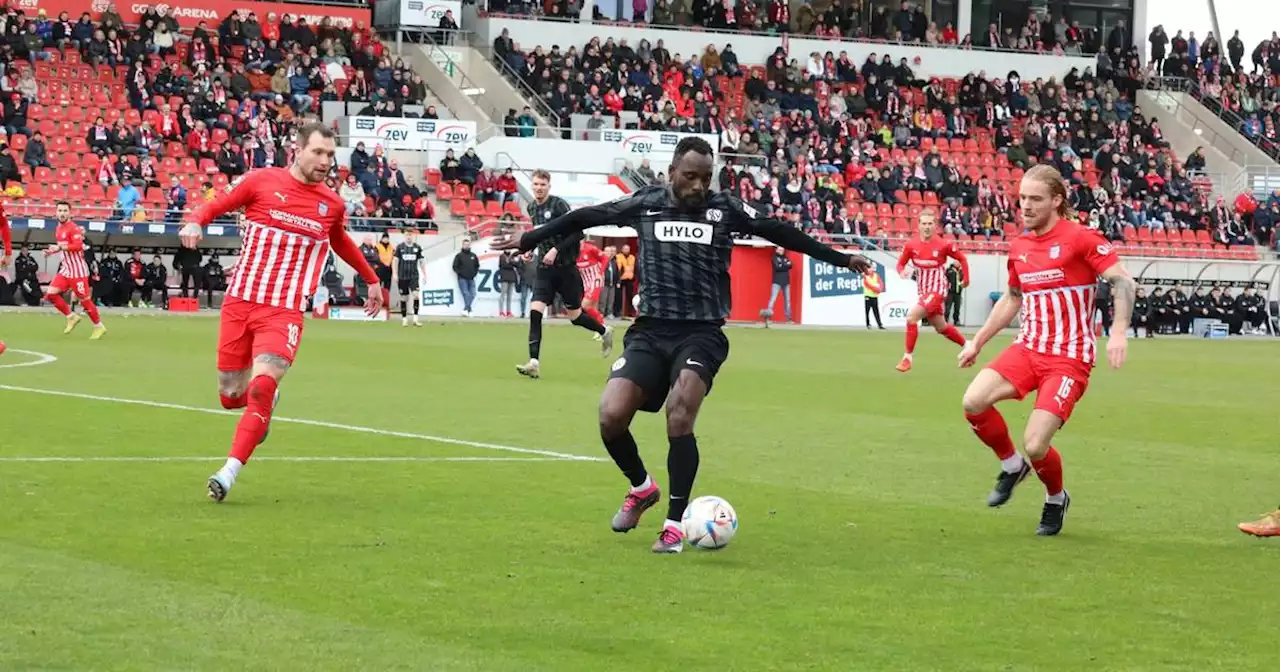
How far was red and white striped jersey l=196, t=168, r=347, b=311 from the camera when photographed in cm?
1132

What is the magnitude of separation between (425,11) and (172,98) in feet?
30.8

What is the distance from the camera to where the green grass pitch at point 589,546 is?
6.77m

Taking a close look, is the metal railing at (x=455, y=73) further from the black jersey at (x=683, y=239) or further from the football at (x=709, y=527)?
the football at (x=709, y=527)

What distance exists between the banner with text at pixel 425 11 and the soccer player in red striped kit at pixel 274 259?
40.3m

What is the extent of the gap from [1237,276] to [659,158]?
16.6 m

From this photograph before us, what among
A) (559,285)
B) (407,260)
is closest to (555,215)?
(559,285)

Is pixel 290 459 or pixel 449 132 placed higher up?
pixel 449 132

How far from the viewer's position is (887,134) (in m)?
54.5

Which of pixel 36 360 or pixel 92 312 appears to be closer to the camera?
pixel 36 360

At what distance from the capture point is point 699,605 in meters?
7.63

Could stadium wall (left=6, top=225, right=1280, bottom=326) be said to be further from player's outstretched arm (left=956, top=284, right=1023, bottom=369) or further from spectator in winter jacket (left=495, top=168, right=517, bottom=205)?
player's outstretched arm (left=956, top=284, right=1023, bottom=369)

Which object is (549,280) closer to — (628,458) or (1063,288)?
(1063,288)

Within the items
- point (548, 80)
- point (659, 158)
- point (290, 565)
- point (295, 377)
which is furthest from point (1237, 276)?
point (290, 565)

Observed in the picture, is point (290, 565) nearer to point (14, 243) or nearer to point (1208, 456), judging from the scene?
point (1208, 456)
